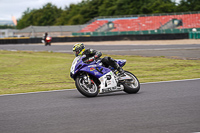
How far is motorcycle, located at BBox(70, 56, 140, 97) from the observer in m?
7.80

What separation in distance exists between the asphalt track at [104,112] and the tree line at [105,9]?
199 feet

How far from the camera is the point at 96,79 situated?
813 cm

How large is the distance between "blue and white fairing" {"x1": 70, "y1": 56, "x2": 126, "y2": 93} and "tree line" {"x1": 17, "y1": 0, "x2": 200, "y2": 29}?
198ft

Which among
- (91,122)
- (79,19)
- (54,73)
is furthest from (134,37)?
(79,19)

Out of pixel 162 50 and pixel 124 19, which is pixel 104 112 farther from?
pixel 124 19

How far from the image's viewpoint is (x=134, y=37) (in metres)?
40.6

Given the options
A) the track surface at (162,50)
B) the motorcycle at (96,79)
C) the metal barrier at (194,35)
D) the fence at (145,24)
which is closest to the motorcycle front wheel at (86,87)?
the motorcycle at (96,79)

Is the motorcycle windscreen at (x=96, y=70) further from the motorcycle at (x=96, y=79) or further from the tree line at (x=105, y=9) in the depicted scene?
the tree line at (x=105, y=9)

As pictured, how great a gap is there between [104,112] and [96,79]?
2.15m

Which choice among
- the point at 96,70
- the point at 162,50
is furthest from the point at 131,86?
the point at 162,50

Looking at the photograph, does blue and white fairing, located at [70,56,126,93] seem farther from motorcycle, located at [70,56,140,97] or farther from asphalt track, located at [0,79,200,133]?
asphalt track, located at [0,79,200,133]

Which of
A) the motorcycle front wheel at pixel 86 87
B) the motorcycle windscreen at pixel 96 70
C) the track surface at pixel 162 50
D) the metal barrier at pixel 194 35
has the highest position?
the metal barrier at pixel 194 35

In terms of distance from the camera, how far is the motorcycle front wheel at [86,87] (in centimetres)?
775

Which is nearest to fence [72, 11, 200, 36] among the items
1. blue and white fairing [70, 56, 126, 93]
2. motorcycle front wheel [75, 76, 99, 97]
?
blue and white fairing [70, 56, 126, 93]
